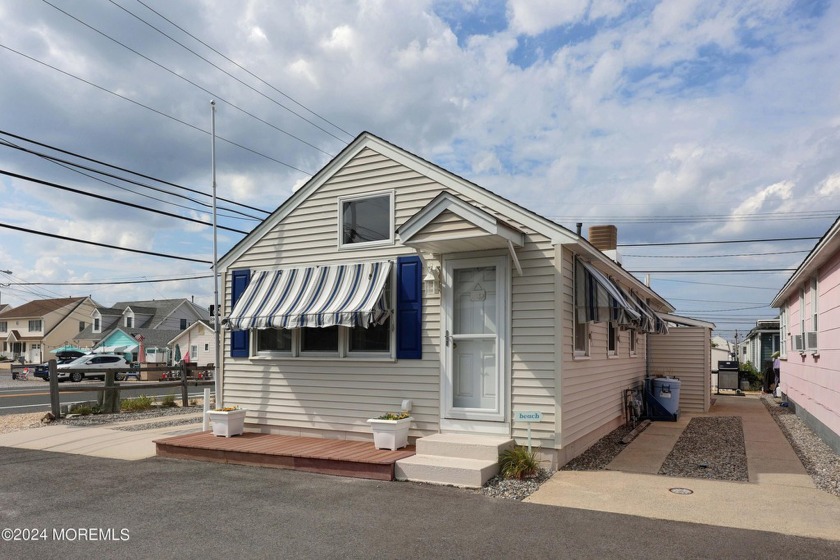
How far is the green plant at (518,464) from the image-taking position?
7.10m

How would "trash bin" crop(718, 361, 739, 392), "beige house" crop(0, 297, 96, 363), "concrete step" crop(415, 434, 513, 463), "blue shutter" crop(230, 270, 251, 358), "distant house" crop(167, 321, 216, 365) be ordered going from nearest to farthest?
"concrete step" crop(415, 434, 513, 463), "blue shutter" crop(230, 270, 251, 358), "trash bin" crop(718, 361, 739, 392), "distant house" crop(167, 321, 216, 365), "beige house" crop(0, 297, 96, 363)

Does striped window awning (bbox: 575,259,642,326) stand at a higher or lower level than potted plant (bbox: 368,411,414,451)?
higher

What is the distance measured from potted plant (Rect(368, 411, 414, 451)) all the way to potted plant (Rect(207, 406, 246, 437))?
251 centimetres

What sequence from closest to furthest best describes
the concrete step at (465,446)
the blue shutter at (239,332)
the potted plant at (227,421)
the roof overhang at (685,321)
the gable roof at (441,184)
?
the concrete step at (465,446)
the gable roof at (441,184)
the potted plant at (227,421)
the blue shutter at (239,332)
the roof overhang at (685,321)

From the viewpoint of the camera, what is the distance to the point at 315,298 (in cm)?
907

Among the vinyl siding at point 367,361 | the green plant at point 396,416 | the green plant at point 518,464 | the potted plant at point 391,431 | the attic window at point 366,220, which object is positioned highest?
the attic window at point 366,220

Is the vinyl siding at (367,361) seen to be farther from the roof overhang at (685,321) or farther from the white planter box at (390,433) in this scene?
the roof overhang at (685,321)

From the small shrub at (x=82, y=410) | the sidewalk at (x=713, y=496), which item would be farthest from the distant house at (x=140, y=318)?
the sidewalk at (x=713, y=496)

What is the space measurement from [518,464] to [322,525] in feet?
8.60

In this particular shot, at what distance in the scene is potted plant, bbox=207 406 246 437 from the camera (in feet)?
30.9

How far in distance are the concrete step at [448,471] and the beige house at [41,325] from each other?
191 ft

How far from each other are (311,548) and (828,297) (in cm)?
878

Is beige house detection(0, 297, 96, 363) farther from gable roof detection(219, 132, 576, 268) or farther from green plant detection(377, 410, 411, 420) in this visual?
green plant detection(377, 410, 411, 420)

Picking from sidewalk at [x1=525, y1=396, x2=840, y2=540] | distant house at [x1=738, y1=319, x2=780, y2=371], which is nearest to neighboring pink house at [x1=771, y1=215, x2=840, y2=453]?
sidewalk at [x1=525, y1=396, x2=840, y2=540]
